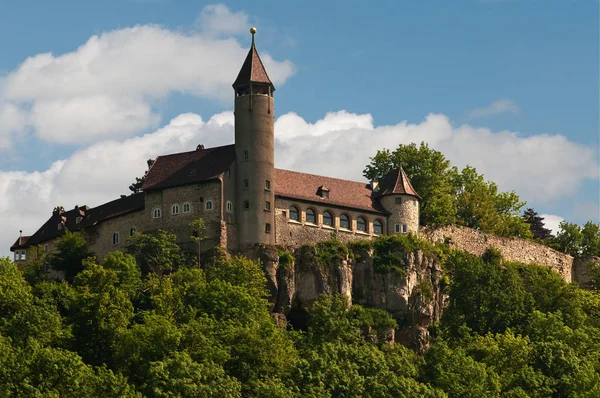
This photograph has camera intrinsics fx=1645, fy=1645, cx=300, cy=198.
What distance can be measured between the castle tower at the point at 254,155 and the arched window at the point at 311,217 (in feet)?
11.0

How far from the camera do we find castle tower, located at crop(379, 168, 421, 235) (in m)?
125

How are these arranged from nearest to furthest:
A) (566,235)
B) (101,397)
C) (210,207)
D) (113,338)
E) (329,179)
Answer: (101,397) → (113,338) → (210,207) → (329,179) → (566,235)

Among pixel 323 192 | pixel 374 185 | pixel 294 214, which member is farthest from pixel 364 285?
pixel 374 185

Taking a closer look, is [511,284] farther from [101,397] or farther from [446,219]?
[101,397]

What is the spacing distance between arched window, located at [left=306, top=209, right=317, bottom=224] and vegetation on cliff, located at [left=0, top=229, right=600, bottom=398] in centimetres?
280

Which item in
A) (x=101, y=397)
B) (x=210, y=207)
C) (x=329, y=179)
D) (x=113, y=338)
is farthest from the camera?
(x=329, y=179)

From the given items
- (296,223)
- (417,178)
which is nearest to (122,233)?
(296,223)

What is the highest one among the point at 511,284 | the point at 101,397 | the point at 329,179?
the point at 329,179

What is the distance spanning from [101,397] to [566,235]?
6223 centimetres

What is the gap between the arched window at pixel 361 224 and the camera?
124 metres

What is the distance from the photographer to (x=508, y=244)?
131 meters

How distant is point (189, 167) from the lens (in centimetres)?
12169

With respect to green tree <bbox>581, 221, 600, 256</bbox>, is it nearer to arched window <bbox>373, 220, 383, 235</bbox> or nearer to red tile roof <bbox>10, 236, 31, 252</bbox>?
arched window <bbox>373, 220, 383, 235</bbox>

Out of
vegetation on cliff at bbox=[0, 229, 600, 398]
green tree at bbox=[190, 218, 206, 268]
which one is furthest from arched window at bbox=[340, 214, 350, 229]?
green tree at bbox=[190, 218, 206, 268]
